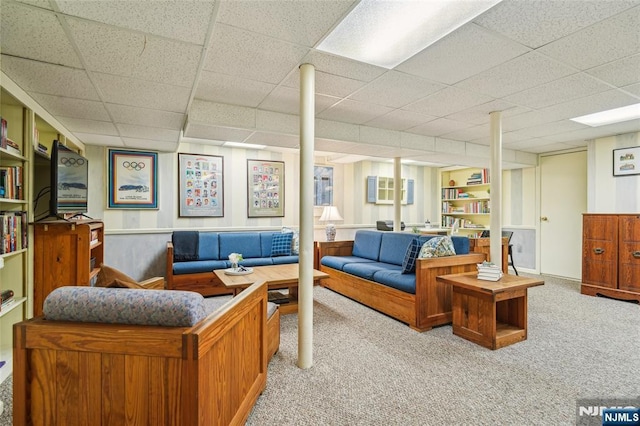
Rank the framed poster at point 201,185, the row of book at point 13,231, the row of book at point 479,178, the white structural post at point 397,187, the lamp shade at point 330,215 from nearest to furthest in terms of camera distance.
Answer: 1. the row of book at point 13,231
2. the framed poster at point 201,185
3. the white structural post at point 397,187
4. the lamp shade at point 330,215
5. the row of book at point 479,178

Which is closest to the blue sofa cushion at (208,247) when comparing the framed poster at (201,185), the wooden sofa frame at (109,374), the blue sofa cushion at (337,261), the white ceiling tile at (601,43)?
the framed poster at (201,185)

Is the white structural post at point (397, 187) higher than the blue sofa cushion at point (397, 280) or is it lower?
higher

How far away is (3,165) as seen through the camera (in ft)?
8.33

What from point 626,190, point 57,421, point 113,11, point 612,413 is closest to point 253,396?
point 57,421

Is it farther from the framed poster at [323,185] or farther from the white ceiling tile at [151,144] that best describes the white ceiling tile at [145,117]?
the framed poster at [323,185]

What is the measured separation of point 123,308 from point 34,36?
1.74 m

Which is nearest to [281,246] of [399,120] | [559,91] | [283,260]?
[283,260]

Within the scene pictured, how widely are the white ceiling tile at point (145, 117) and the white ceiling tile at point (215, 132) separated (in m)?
0.14

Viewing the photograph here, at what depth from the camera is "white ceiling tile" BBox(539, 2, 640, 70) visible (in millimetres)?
1937

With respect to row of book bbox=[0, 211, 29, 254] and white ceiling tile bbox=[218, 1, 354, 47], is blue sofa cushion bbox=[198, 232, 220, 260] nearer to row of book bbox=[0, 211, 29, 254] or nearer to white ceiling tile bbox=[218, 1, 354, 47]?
row of book bbox=[0, 211, 29, 254]

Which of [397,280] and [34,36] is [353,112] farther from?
[34,36]

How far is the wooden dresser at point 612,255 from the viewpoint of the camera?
4.19 meters

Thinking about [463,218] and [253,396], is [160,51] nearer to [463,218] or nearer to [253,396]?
[253,396]

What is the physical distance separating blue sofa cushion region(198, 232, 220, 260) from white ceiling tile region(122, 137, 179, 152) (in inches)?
55.6
